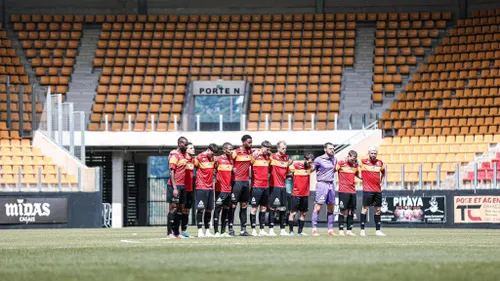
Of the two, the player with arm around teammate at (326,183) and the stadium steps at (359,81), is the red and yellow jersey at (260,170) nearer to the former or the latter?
the player with arm around teammate at (326,183)

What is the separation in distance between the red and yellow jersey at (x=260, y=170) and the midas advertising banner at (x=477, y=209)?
33.7ft

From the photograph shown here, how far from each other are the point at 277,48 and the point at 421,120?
8.44 m

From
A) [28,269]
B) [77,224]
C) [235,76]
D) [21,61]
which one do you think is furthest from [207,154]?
[21,61]

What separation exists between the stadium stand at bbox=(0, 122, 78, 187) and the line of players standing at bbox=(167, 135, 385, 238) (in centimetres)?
1181

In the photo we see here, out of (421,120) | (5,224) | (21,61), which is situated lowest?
(5,224)

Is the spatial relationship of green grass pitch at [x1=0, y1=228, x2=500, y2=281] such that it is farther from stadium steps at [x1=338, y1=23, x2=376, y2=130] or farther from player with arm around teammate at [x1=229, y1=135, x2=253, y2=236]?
stadium steps at [x1=338, y1=23, x2=376, y2=130]

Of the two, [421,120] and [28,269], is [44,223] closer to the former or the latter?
[421,120]

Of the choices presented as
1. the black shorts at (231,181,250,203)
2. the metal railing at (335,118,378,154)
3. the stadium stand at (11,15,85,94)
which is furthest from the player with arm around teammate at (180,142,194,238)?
the stadium stand at (11,15,85,94)

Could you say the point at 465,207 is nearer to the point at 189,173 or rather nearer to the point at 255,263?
the point at 189,173

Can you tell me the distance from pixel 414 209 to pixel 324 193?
1010 cm

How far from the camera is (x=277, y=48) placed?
146 ft

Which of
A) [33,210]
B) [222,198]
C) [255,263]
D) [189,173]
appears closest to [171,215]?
[189,173]

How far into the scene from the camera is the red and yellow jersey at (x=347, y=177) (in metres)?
22.1

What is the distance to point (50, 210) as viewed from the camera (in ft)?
107
